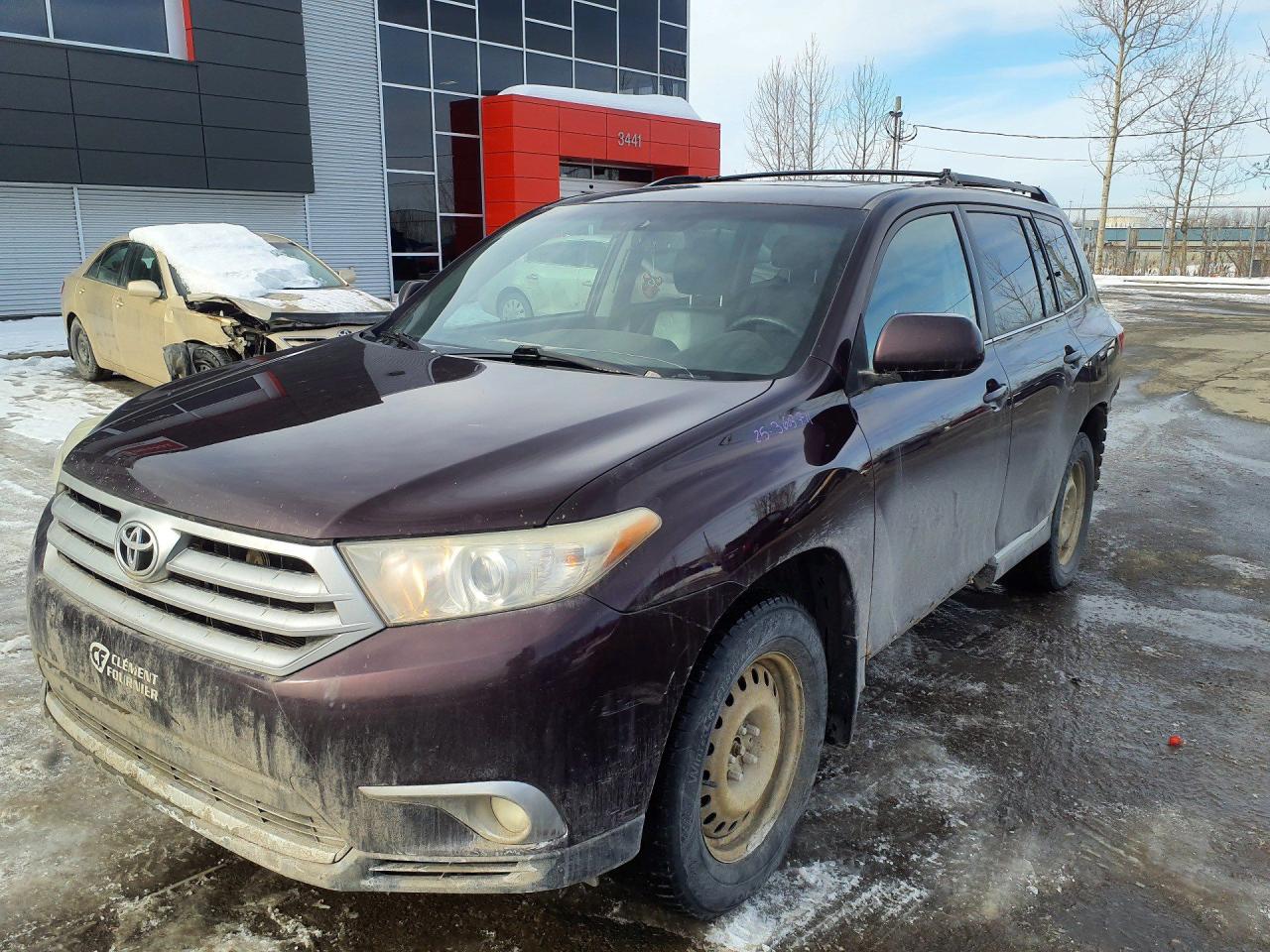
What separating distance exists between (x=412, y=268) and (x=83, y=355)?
1281 centimetres

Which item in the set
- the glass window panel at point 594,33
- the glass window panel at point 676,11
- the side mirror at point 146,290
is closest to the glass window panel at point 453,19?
the glass window panel at point 594,33

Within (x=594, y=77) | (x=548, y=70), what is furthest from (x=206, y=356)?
(x=594, y=77)

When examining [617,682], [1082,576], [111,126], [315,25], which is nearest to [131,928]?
[617,682]

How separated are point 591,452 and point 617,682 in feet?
1.70

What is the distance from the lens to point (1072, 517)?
4.89m

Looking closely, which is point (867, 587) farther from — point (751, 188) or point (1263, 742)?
point (1263, 742)

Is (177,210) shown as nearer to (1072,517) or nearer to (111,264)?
(111,264)

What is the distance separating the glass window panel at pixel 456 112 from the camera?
2208 centimetres

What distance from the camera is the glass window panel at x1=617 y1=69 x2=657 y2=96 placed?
25766 millimetres

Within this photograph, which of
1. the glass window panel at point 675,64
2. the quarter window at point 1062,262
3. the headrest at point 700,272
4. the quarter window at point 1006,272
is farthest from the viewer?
the glass window panel at point 675,64

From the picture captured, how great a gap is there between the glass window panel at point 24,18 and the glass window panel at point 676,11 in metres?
15.5

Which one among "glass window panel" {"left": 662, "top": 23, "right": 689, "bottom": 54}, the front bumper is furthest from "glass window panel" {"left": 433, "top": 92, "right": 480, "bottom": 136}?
the front bumper

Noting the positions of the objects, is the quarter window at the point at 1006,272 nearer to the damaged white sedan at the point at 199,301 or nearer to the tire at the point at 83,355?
the damaged white sedan at the point at 199,301

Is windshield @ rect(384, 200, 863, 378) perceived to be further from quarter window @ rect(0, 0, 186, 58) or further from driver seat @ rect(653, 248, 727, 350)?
quarter window @ rect(0, 0, 186, 58)
